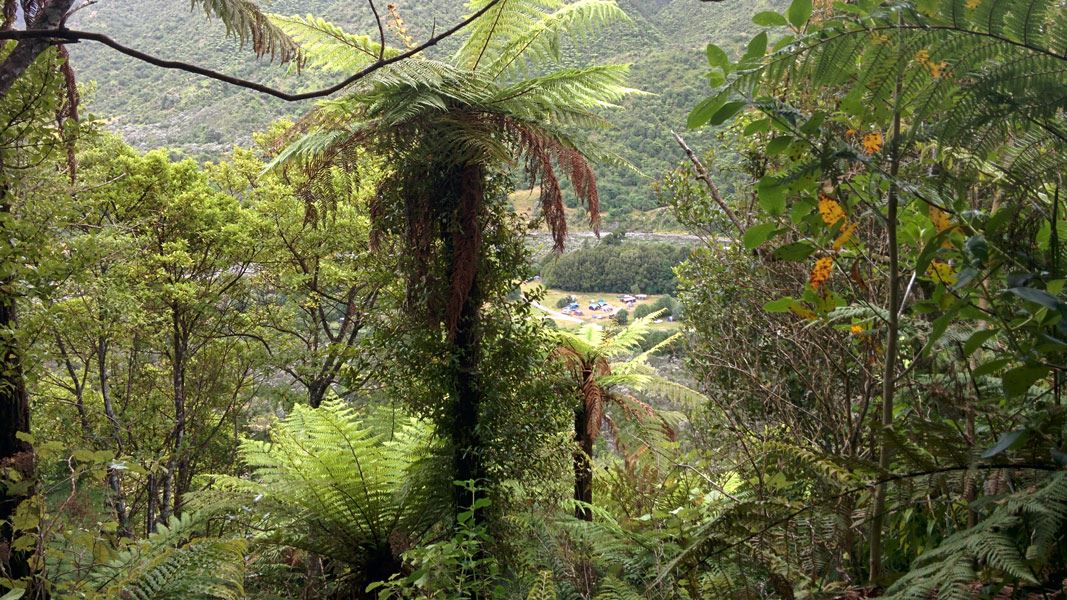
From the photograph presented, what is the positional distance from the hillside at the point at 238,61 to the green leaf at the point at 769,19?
12.4 metres

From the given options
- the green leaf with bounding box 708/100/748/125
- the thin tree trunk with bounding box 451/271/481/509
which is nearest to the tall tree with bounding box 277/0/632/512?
the thin tree trunk with bounding box 451/271/481/509

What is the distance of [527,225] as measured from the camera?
3.65 m

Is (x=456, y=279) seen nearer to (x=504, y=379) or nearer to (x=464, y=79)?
(x=504, y=379)

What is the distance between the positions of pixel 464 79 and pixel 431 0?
801 inches

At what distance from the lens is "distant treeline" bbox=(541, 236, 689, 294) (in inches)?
450

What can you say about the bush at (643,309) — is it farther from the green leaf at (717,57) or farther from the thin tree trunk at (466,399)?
the green leaf at (717,57)

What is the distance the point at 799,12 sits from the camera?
97 cm

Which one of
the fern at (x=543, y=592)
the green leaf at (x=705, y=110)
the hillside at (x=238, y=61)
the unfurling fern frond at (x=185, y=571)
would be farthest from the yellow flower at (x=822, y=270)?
the hillside at (x=238, y=61)

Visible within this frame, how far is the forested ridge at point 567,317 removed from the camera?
3.27 feet

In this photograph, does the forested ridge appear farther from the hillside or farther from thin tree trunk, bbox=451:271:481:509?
the hillside

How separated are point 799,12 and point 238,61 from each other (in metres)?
22.5

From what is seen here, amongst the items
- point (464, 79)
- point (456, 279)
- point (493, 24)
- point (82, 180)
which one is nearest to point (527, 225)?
point (456, 279)

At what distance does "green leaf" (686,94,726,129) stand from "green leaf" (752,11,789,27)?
0.13 metres

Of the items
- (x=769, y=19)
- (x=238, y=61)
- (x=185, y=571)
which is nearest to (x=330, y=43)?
(x=185, y=571)
